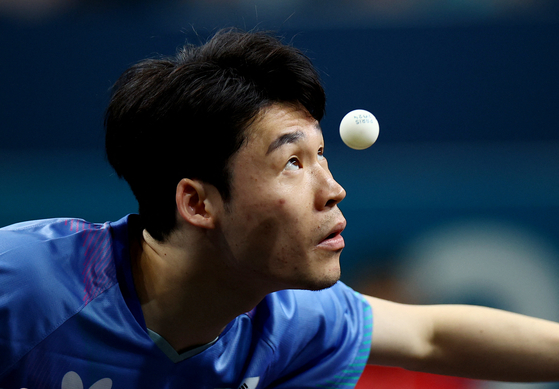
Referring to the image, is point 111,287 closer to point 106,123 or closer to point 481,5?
point 106,123

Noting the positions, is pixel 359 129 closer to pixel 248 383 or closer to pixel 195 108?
pixel 195 108

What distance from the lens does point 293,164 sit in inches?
48.4

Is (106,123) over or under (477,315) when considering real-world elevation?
over

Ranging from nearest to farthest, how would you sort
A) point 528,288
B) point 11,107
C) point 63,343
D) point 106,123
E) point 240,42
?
point 63,343 < point 240,42 < point 106,123 < point 528,288 < point 11,107

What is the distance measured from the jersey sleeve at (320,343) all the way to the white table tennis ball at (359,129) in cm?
43

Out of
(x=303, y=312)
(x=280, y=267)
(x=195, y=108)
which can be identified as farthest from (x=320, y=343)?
(x=195, y=108)

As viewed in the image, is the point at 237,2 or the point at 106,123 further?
the point at 237,2

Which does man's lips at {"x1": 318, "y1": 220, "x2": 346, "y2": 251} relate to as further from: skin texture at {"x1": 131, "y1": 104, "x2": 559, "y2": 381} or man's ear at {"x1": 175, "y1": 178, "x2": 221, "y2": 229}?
man's ear at {"x1": 175, "y1": 178, "x2": 221, "y2": 229}

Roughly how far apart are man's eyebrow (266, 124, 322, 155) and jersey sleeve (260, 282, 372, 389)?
18.7 inches

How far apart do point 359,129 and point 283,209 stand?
12.2 inches

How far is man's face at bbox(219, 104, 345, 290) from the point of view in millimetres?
1199

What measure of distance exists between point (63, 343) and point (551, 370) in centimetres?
115

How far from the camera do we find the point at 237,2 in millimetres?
2984

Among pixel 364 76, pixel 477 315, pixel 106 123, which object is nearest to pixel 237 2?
pixel 364 76
